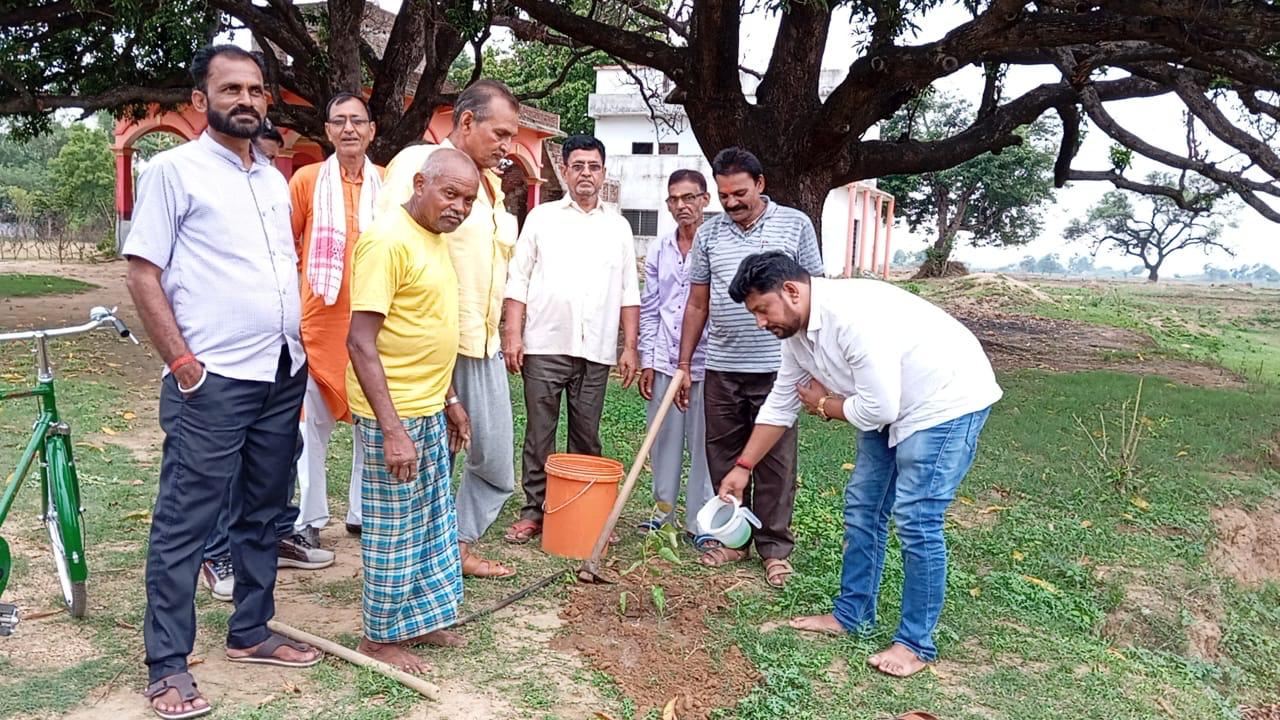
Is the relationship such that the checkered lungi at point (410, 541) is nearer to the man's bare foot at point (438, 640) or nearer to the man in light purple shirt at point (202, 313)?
the man's bare foot at point (438, 640)

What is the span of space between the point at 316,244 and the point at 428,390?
114 cm

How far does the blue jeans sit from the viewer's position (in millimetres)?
3502

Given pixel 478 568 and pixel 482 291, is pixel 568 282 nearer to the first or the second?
pixel 482 291

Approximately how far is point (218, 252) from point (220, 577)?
166 centimetres

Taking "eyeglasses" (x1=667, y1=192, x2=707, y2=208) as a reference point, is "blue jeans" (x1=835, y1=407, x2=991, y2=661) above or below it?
below

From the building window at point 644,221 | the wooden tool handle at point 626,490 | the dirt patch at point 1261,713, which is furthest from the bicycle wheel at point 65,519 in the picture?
the building window at point 644,221

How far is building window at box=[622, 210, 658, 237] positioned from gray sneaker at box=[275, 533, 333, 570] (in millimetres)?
26504

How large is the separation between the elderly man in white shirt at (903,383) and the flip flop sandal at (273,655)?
1.97 m

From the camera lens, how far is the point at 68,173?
3120cm

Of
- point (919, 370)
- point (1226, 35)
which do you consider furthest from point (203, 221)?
point (1226, 35)

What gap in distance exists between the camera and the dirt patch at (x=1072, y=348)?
12281 millimetres

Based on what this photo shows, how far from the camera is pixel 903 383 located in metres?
3.54

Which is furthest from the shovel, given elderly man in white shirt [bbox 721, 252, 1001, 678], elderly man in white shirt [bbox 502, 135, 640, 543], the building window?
the building window

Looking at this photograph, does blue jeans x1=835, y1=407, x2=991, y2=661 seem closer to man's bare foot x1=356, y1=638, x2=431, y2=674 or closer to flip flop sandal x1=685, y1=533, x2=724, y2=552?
flip flop sandal x1=685, y1=533, x2=724, y2=552
